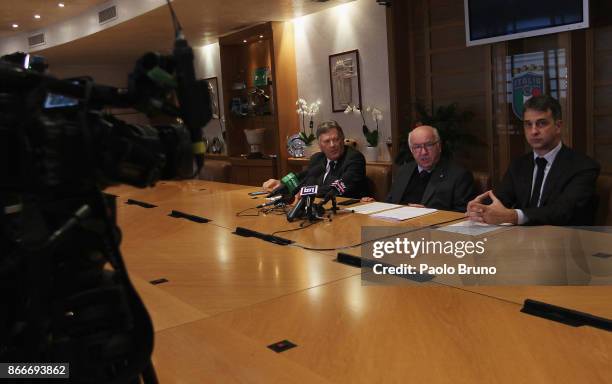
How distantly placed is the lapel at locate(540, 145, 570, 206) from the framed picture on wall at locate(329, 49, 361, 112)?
306cm

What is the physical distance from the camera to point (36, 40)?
743 cm

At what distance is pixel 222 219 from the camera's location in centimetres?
307

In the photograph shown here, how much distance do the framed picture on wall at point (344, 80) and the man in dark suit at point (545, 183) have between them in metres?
2.89

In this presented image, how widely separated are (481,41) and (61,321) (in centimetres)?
416

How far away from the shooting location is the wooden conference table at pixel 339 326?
1.19 meters

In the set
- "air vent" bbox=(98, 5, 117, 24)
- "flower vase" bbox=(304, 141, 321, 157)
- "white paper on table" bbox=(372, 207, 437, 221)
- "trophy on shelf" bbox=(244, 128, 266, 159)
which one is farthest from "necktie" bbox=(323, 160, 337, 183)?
"air vent" bbox=(98, 5, 117, 24)

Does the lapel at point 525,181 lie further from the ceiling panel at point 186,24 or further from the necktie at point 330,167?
the ceiling panel at point 186,24

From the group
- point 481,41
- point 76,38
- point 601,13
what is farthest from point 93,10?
point 601,13

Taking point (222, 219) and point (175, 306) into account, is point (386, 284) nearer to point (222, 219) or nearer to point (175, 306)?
point (175, 306)

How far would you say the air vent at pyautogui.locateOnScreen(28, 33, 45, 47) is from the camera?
7320 millimetres

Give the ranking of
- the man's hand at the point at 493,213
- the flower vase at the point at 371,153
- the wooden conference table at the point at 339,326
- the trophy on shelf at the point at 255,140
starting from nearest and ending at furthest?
1. the wooden conference table at the point at 339,326
2. the man's hand at the point at 493,213
3. the flower vase at the point at 371,153
4. the trophy on shelf at the point at 255,140

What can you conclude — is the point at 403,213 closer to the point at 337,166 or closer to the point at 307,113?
the point at 337,166

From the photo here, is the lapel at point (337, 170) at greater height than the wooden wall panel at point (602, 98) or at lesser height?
lesser

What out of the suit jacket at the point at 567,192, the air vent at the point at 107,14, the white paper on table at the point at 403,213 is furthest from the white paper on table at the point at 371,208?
the air vent at the point at 107,14
